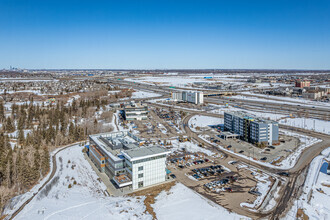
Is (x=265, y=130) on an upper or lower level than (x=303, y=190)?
upper

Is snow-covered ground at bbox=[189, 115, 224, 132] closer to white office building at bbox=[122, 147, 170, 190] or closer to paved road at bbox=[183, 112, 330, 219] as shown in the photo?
paved road at bbox=[183, 112, 330, 219]

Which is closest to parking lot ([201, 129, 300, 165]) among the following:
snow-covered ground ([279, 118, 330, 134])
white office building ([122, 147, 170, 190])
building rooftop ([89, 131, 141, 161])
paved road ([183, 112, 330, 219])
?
paved road ([183, 112, 330, 219])

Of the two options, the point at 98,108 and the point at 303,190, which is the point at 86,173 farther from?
the point at 98,108

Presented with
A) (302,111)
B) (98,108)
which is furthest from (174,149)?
(302,111)

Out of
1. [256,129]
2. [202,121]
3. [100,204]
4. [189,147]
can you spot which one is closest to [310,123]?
[256,129]

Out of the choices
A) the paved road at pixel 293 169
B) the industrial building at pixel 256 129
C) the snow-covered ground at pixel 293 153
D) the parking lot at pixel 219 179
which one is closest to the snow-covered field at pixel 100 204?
the parking lot at pixel 219 179
